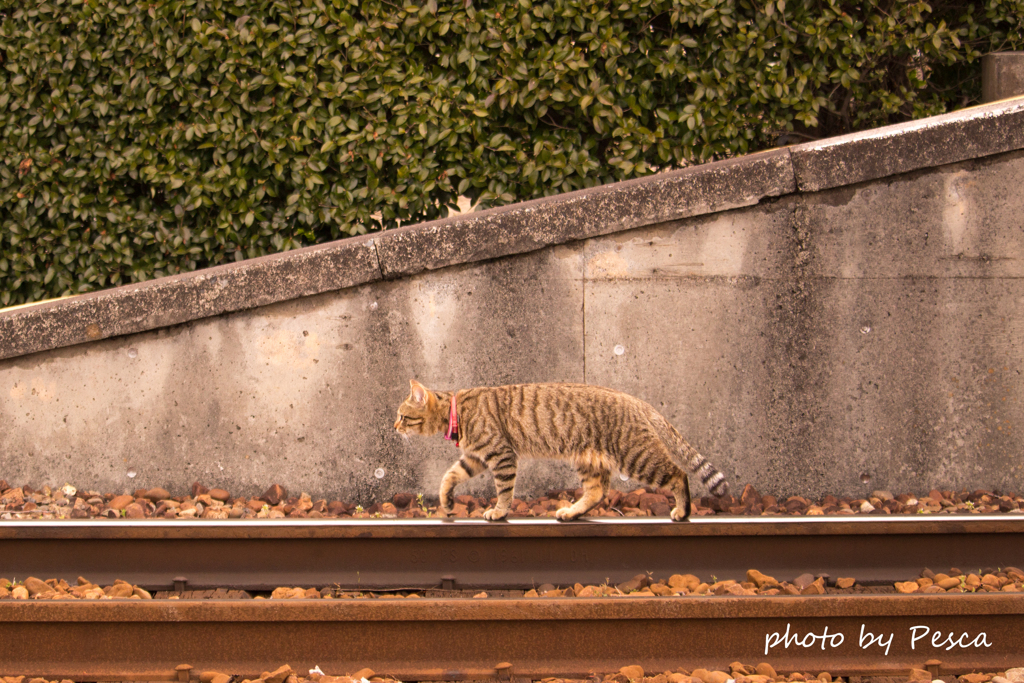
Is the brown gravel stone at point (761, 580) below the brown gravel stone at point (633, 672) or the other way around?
the other way around

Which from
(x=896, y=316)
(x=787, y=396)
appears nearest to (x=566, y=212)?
(x=787, y=396)

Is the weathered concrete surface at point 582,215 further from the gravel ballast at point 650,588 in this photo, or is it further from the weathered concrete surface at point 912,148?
the gravel ballast at point 650,588

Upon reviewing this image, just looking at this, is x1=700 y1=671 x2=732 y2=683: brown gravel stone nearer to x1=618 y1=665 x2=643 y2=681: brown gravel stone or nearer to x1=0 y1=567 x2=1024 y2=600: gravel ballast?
x1=618 y1=665 x2=643 y2=681: brown gravel stone

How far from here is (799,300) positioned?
5332 mm

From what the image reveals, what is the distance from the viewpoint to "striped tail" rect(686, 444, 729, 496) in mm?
4117

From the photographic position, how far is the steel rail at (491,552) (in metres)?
4.10

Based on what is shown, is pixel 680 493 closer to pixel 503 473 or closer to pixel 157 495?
pixel 503 473

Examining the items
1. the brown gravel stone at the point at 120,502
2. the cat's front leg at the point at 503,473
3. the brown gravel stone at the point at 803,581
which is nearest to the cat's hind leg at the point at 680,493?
the brown gravel stone at the point at 803,581

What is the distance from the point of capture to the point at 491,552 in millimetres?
4148

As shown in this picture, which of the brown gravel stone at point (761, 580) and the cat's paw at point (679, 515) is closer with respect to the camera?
the brown gravel stone at point (761, 580)

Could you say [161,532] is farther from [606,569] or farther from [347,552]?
[606,569]

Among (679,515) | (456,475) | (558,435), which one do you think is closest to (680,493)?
(679,515)

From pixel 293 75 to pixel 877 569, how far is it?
5111 mm

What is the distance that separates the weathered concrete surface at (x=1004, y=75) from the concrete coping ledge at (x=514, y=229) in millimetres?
836
